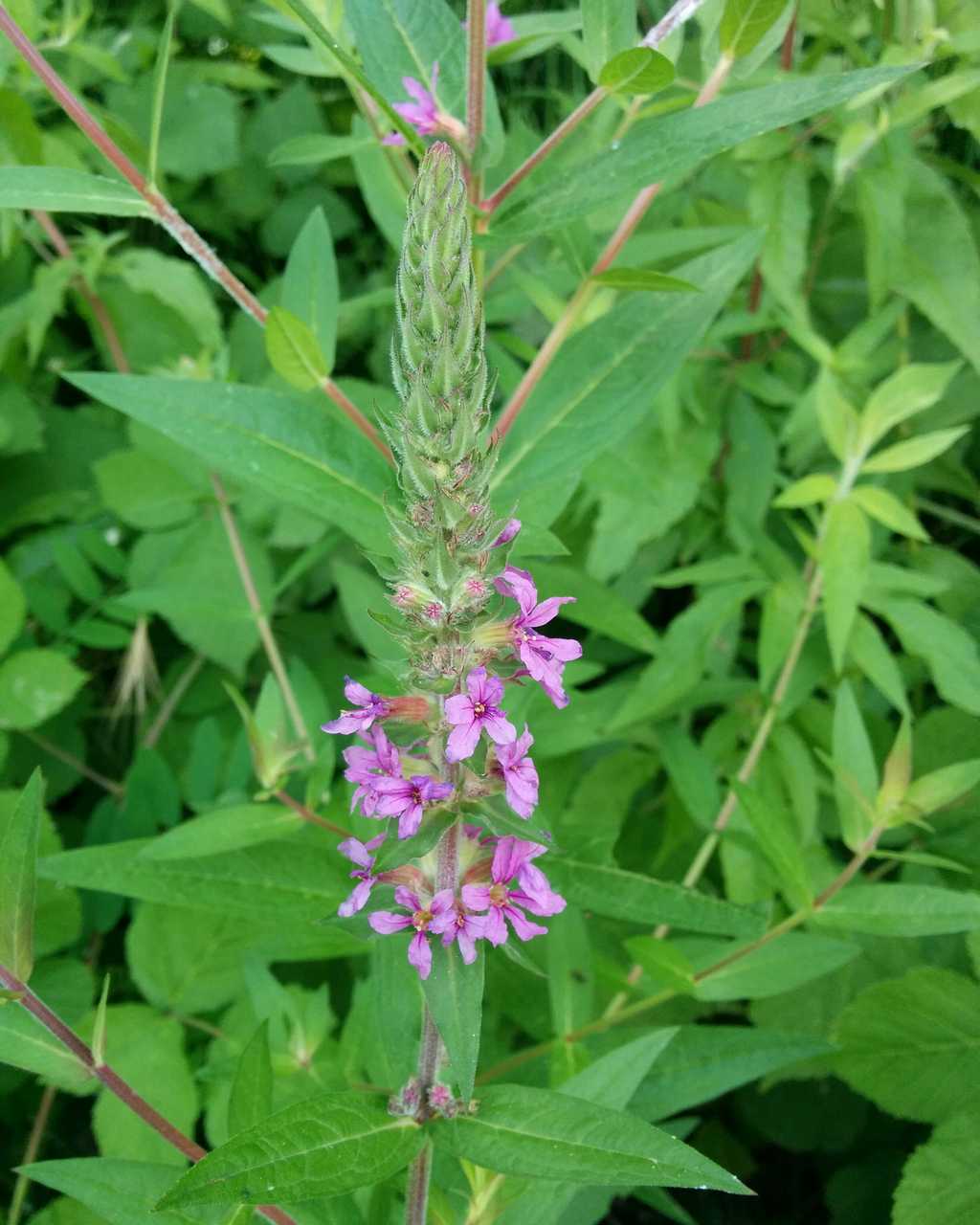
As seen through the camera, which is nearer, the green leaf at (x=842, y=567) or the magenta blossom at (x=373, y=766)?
the magenta blossom at (x=373, y=766)

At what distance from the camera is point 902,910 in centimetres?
191

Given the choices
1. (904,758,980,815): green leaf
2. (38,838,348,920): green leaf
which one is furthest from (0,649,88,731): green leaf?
(904,758,980,815): green leaf

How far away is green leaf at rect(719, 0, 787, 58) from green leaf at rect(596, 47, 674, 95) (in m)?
0.20

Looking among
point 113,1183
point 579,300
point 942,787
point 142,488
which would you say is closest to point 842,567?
point 942,787

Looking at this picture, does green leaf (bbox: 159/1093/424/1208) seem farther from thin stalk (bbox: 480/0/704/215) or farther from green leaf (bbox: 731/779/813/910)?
thin stalk (bbox: 480/0/704/215)

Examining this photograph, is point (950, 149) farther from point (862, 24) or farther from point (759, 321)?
point (759, 321)

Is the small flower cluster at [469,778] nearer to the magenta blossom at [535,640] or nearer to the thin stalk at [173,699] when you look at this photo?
the magenta blossom at [535,640]

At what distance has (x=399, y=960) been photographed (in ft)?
5.57

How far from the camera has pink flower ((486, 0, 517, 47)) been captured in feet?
7.48

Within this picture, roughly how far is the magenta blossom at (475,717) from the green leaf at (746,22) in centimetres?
126

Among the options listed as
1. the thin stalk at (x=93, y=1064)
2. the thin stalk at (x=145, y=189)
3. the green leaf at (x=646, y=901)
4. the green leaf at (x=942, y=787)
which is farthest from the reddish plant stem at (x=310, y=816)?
the green leaf at (x=942, y=787)

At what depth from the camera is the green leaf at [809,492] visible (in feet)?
8.23

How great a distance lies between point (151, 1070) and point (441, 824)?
4.84ft

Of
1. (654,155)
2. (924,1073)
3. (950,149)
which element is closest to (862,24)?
(950,149)
